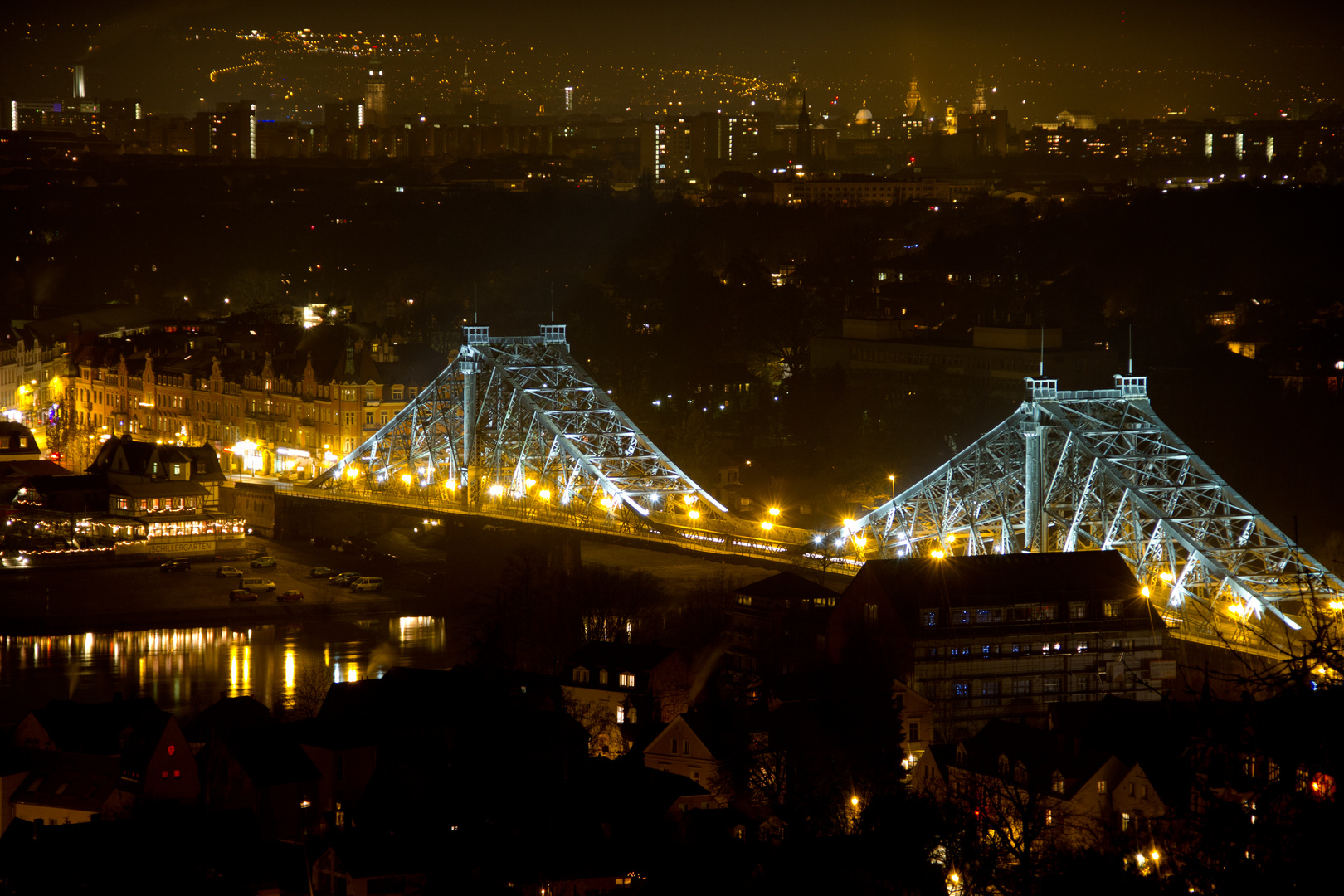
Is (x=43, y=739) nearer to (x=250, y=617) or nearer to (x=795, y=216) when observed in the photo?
(x=250, y=617)


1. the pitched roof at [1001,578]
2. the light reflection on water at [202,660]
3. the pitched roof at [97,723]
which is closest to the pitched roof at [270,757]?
the pitched roof at [97,723]

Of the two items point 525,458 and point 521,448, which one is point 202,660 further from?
point 521,448

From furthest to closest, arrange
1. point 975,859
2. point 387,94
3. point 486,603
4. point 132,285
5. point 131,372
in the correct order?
point 387,94 → point 132,285 → point 131,372 → point 486,603 → point 975,859

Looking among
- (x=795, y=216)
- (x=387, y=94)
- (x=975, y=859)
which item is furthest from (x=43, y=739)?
(x=387, y=94)

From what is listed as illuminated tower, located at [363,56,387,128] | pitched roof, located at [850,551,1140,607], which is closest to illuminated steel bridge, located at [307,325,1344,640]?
pitched roof, located at [850,551,1140,607]

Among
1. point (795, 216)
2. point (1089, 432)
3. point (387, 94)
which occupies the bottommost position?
point (1089, 432)

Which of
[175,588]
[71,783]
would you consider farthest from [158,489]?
[71,783]
